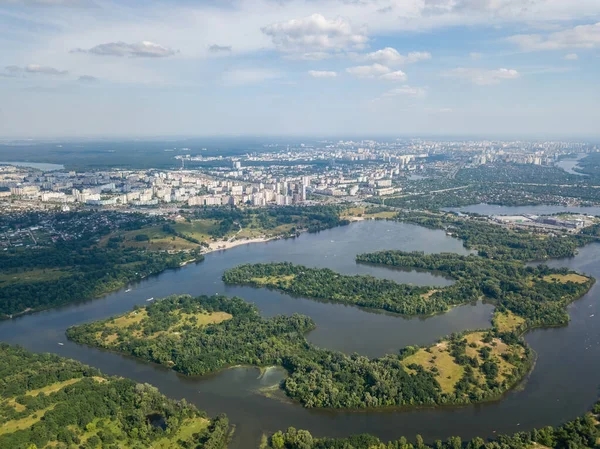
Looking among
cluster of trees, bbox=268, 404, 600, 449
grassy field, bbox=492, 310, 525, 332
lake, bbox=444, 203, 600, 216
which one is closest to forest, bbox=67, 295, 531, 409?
grassy field, bbox=492, 310, 525, 332

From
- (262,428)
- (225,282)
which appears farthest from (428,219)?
(262,428)

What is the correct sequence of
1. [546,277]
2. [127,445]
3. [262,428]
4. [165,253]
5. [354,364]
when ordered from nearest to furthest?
[127,445], [262,428], [354,364], [546,277], [165,253]

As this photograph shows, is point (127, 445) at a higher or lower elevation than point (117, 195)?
lower

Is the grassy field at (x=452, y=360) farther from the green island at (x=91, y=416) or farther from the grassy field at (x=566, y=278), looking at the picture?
the grassy field at (x=566, y=278)

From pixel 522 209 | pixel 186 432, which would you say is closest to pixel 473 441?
pixel 186 432

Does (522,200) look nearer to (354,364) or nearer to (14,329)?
(354,364)

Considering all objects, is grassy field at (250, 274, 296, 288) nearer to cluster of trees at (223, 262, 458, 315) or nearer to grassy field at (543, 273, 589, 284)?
cluster of trees at (223, 262, 458, 315)

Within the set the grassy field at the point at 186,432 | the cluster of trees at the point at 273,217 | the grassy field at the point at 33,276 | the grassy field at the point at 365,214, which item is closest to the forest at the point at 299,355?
the grassy field at the point at 186,432
